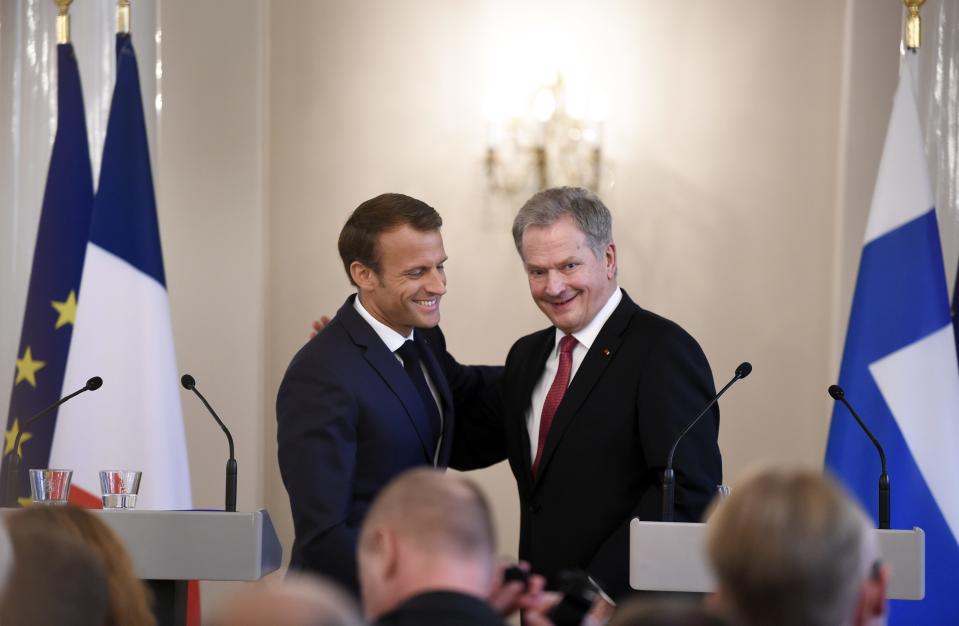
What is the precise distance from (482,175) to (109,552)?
14.2ft

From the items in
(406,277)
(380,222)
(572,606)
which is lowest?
(572,606)

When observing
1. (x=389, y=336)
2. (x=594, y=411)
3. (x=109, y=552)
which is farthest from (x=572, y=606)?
(x=109, y=552)

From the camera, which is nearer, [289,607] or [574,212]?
[289,607]

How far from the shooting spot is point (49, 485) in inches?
128

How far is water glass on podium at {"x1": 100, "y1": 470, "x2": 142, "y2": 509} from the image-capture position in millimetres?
3293

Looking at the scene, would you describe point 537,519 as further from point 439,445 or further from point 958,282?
point 958,282

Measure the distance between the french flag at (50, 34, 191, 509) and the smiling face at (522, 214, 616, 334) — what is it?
78.2 inches

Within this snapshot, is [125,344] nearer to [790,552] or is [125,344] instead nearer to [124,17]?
[124,17]

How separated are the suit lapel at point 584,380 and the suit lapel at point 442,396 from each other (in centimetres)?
32

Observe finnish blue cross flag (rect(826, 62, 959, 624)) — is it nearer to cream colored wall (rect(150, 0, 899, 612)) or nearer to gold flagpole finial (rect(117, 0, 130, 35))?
cream colored wall (rect(150, 0, 899, 612))

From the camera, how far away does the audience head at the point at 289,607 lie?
135cm

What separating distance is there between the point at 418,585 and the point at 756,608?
0.54m

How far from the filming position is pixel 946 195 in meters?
5.45

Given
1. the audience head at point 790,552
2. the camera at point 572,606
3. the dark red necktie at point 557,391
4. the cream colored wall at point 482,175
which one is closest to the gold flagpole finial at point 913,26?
the cream colored wall at point 482,175
